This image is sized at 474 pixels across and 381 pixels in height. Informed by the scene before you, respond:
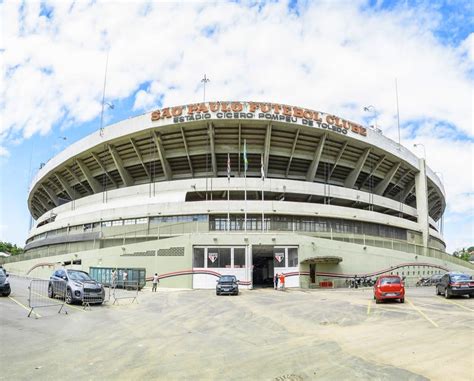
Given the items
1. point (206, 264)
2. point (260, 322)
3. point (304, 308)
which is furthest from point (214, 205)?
point (260, 322)

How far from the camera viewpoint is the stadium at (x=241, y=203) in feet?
112

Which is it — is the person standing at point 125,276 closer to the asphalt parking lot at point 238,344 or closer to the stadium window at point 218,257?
the stadium window at point 218,257

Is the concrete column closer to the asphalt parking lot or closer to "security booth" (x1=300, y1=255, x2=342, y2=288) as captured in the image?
"security booth" (x1=300, y1=255, x2=342, y2=288)

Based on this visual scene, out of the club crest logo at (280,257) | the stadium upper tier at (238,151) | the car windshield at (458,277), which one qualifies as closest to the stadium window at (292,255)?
the club crest logo at (280,257)

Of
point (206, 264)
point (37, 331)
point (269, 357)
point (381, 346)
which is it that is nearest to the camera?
point (269, 357)

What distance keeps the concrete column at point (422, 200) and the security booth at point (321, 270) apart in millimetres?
23120

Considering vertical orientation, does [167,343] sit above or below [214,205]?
below

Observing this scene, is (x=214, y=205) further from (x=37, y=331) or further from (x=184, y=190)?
(x=37, y=331)

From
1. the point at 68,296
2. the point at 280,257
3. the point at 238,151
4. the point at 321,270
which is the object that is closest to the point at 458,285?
the point at 321,270

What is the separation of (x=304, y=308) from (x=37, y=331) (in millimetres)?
11278

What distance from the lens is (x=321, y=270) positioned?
34.7m

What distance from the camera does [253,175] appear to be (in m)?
47.5

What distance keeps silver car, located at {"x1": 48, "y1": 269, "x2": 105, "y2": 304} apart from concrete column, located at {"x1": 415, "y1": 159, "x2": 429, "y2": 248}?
44594 millimetres

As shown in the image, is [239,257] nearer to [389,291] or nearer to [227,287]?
[227,287]
